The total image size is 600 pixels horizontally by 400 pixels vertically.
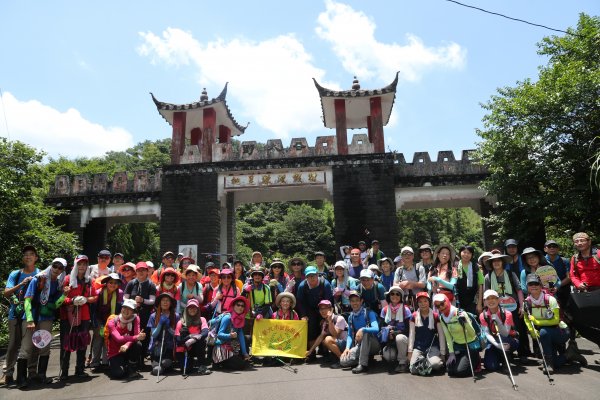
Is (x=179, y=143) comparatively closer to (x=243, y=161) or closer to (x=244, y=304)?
(x=243, y=161)

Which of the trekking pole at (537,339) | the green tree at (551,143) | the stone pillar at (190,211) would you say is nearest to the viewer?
the trekking pole at (537,339)

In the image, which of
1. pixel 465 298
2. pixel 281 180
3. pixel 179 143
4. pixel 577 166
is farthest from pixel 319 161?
pixel 465 298

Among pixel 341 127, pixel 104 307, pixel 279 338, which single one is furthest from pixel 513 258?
pixel 341 127

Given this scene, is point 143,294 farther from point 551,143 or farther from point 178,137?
point 551,143

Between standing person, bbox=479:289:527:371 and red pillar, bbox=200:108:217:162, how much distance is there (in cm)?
968


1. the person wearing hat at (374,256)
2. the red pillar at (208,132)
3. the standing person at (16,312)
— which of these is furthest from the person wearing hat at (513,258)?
the red pillar at (208,132)

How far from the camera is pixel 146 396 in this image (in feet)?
14.7

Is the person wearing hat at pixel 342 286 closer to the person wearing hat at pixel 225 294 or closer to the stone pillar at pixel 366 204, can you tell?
the person wearing hat at pixel 225 294

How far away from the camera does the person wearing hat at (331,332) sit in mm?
5707

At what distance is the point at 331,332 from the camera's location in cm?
578

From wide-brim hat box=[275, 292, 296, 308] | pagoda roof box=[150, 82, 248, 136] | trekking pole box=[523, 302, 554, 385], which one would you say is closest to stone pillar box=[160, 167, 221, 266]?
pagoda roof box=[150, 82, 248, 136]

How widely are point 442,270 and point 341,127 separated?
25.7 feet

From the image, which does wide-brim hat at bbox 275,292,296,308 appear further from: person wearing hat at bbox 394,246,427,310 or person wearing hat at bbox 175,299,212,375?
person wearing hat at bbox 394,246,427,310

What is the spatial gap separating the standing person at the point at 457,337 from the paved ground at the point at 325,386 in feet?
0.47
